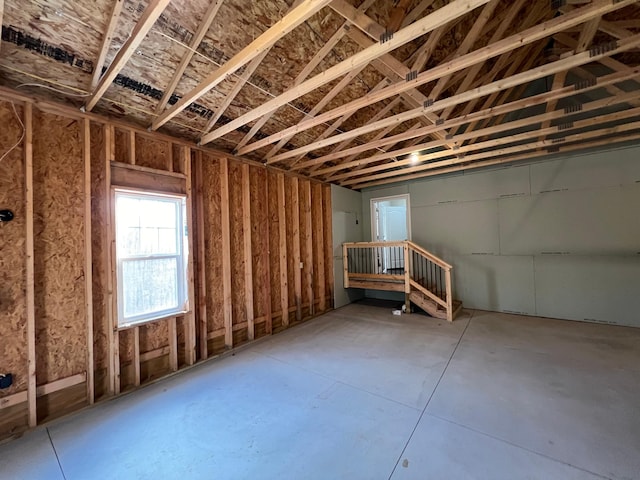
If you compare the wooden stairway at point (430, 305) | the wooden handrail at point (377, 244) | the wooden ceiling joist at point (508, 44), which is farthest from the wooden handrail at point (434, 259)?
the wooden ceiling joist at point (508, 44)

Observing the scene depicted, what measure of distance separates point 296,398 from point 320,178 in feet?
14.5

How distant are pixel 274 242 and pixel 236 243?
0.84 metres

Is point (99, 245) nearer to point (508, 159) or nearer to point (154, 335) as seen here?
point (154, 335)

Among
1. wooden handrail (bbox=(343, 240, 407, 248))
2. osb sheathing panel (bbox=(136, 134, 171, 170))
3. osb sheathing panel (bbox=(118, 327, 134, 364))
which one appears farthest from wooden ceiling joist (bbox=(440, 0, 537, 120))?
osb sheathing panel (bbox=(118, 327, 134, 364))

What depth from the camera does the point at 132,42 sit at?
1852 mm

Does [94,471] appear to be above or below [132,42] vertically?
below

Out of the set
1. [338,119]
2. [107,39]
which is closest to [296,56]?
[338,119]

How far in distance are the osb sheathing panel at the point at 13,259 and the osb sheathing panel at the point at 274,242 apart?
2954 millimetres

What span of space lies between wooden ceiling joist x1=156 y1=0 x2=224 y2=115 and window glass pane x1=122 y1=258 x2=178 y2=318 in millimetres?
1810

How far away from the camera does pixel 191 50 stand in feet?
7.53

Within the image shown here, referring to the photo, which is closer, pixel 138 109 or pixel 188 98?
pixel 188 98

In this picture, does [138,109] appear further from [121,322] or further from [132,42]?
[121,322]

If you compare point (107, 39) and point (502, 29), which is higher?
point (502, 29)

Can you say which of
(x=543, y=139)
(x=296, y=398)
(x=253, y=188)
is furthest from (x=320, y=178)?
(x=296, y=398)
